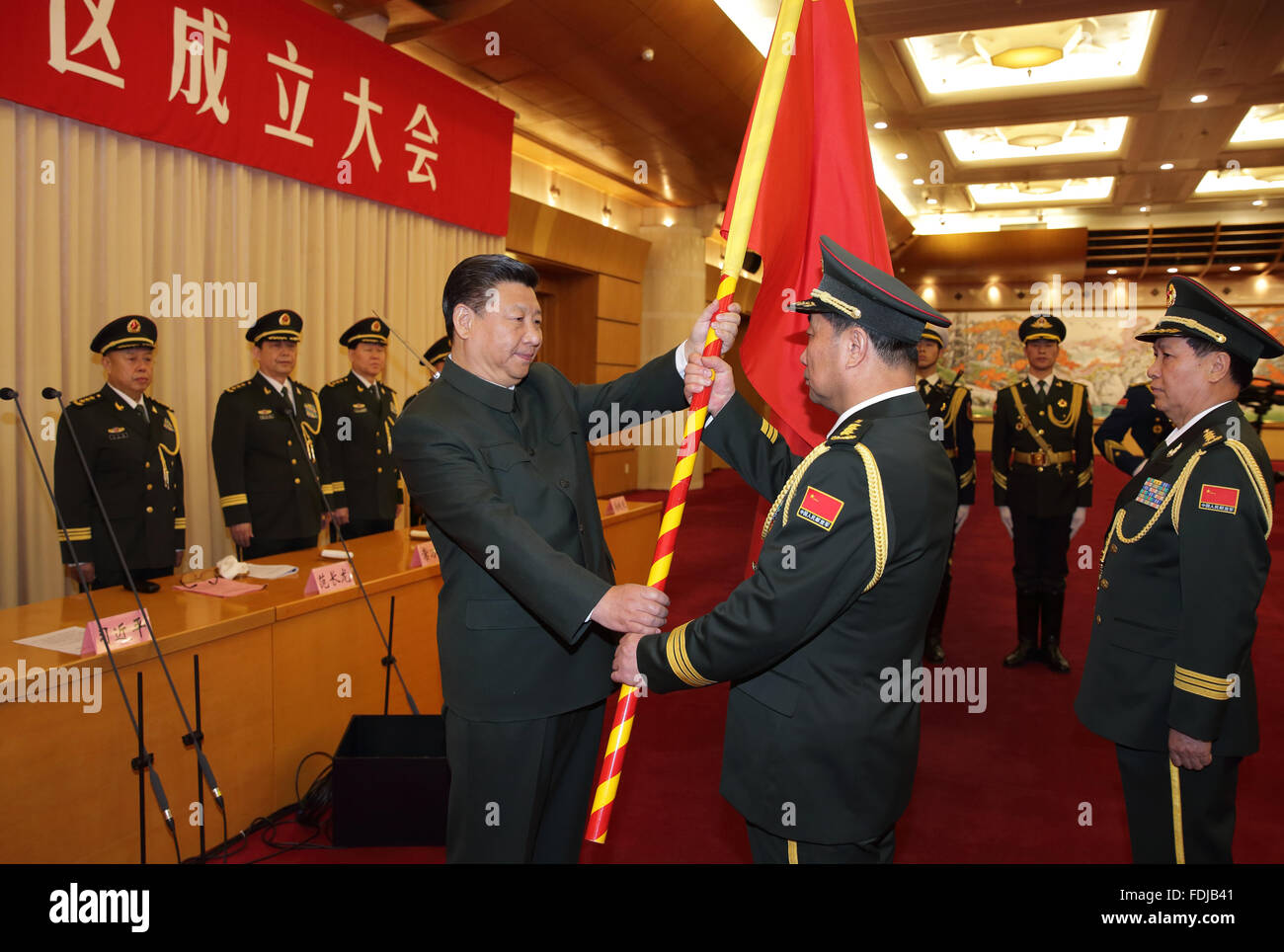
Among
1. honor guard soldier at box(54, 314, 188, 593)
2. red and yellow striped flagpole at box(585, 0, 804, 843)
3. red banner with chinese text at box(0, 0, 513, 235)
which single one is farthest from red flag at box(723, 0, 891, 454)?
red banner with chinese text at box(0, 0, 513, 235)

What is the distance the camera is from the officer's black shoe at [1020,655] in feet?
14.9

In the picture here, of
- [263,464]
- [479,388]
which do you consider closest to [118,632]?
[479,388]

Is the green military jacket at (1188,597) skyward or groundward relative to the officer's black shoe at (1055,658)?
skyward

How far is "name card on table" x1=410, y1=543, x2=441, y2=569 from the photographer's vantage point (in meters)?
3.44

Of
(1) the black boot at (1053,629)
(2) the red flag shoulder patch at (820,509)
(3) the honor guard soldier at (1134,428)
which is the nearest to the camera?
(2) the red flag shoulder patch at (820,509)

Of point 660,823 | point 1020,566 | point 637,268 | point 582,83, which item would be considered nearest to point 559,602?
point 660,823

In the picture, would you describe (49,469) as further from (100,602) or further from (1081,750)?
(1081,750)

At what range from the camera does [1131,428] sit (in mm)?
3914

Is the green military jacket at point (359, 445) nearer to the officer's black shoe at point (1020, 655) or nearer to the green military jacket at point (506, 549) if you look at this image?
the green military jacket at point (506, 549)

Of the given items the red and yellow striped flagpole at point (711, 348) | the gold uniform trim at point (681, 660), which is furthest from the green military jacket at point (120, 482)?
the gold uniform trim at point (681, 660)

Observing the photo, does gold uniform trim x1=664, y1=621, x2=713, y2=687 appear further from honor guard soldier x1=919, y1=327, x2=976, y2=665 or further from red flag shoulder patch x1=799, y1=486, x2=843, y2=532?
honor guard soldier x1=919, y1=327, x2=976, y2=665

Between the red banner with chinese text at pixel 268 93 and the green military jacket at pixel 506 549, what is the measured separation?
3.14 metres

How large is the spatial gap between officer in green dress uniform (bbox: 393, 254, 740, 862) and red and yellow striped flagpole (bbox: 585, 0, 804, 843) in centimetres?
11

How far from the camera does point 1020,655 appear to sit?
4559 millimetres
